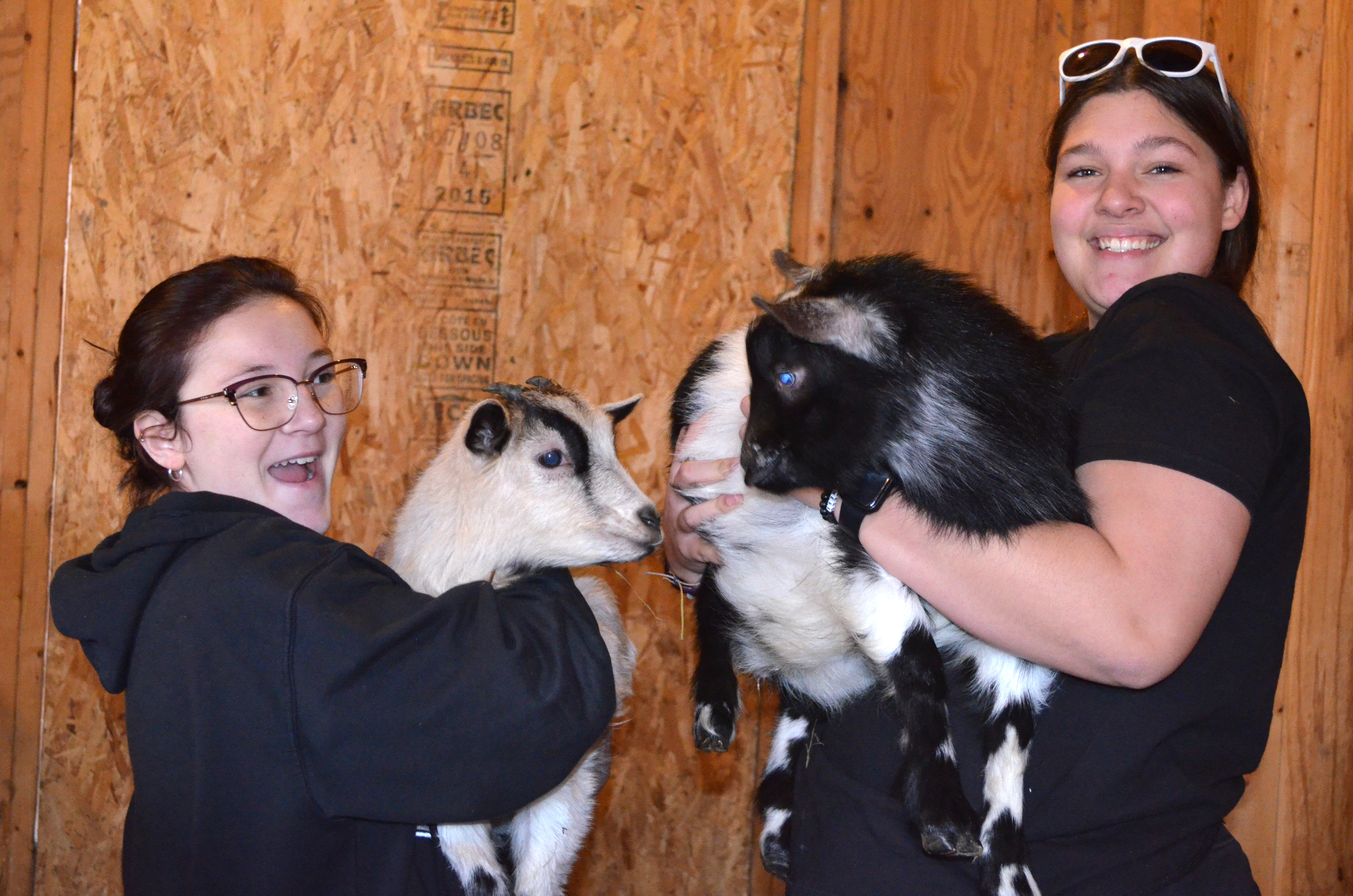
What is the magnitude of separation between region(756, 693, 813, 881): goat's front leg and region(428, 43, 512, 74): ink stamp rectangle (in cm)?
244

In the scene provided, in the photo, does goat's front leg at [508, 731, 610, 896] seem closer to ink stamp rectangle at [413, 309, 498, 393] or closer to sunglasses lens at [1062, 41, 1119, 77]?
sunglasses lens at [1062, 41, 1119, 77]

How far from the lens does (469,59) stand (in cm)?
355

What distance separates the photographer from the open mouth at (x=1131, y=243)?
1.79m

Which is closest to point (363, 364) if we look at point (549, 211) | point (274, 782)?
point (274, 782)

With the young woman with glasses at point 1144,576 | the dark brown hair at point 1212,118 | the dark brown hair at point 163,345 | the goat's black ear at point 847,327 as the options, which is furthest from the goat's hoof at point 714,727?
the dark brown hair at point 1212,118

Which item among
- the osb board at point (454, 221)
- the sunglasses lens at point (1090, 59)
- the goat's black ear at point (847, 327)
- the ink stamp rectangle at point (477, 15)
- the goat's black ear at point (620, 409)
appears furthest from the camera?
the ink stamp rectangle at point (477, 15)

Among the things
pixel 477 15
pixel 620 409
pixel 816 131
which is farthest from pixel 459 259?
pixel 620 409

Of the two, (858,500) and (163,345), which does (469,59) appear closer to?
(163,345)

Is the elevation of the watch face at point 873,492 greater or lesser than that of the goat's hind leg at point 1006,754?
greater

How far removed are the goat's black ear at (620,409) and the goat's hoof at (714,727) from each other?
65 cm

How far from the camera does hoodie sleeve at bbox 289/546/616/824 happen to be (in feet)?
4.56

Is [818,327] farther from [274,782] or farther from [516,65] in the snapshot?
[516,65]

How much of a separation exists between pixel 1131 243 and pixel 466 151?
240 centimetres

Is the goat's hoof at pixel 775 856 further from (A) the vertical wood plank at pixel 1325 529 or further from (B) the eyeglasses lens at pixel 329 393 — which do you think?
Result: (A) the vertical wood plank at pixel 1325 529
